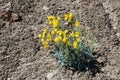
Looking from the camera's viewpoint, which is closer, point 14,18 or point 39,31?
point 39,31

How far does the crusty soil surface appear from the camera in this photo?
13.9 feet

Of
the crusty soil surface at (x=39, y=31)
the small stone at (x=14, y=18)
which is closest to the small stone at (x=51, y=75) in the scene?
the crusty soil surface at (x=39, y=31)

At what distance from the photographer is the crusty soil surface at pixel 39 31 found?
4.23 metres

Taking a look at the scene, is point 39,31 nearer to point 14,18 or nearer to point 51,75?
point 14,18

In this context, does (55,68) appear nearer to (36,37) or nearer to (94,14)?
(36,37)

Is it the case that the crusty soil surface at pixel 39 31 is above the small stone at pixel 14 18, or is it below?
below

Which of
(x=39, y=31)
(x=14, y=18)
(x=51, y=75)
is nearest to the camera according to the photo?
(x=51, y=75)

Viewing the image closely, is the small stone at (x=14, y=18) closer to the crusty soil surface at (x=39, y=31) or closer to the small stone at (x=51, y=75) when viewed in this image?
the crusty soil surface at (x=39, y=31)

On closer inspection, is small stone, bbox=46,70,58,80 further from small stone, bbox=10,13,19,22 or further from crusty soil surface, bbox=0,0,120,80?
small stone, bbox=10,13,19,22

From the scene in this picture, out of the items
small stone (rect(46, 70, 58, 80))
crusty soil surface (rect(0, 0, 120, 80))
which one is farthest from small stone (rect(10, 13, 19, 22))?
small stone (rect(46, 70, 58, 80))

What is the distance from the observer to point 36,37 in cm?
468

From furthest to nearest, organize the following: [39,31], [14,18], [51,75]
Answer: [14,18], [39,31], [51,75]

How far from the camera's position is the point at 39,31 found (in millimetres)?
4762

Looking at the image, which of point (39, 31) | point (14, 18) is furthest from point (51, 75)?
point (14, 18)
